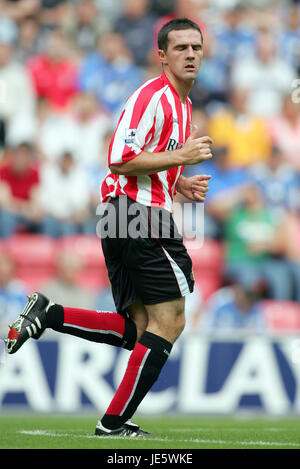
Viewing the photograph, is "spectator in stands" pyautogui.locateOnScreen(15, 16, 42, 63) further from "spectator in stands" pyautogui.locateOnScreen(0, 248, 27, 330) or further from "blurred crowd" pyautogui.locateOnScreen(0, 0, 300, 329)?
"spectator in stands" pyautogui.locateOnScreen(0, 248, 27, 330)

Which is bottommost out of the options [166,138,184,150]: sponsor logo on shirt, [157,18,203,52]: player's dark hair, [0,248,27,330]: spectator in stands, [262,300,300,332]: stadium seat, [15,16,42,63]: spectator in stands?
[262,300,300,332]: stadium seat

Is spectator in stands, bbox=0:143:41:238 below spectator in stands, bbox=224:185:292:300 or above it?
above

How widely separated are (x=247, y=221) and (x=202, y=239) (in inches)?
26.4

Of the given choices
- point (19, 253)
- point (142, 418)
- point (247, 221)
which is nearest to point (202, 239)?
point (247, 221)

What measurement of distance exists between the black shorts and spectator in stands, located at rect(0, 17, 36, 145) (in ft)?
21.6

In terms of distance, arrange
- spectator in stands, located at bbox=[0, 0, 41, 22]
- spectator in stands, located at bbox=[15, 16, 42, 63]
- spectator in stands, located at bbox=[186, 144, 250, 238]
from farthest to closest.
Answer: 1. spectator in stands, located at bbox=[0, 0, 41, 22]
2. spectator in stands, located at bbox=[15, 16, 42, 63]
3. spectator in stands, located at bbox=[186, 144, 250, 238]

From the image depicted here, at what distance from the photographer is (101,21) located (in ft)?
45.6

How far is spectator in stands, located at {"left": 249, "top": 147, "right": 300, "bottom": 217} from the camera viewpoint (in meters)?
11.5

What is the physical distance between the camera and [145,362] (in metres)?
5.05

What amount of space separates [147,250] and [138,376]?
2.41 ft

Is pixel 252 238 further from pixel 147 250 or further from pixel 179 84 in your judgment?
pixel 147 250

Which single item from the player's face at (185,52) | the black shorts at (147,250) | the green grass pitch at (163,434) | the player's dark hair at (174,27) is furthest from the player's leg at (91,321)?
the player's dark hair at (174,27)

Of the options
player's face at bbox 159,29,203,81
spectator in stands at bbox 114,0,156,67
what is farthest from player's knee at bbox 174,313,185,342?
spectator in stands at bbox 114,0,156,67

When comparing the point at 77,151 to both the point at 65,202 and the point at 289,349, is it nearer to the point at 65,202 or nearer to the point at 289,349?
the point at 65,202
